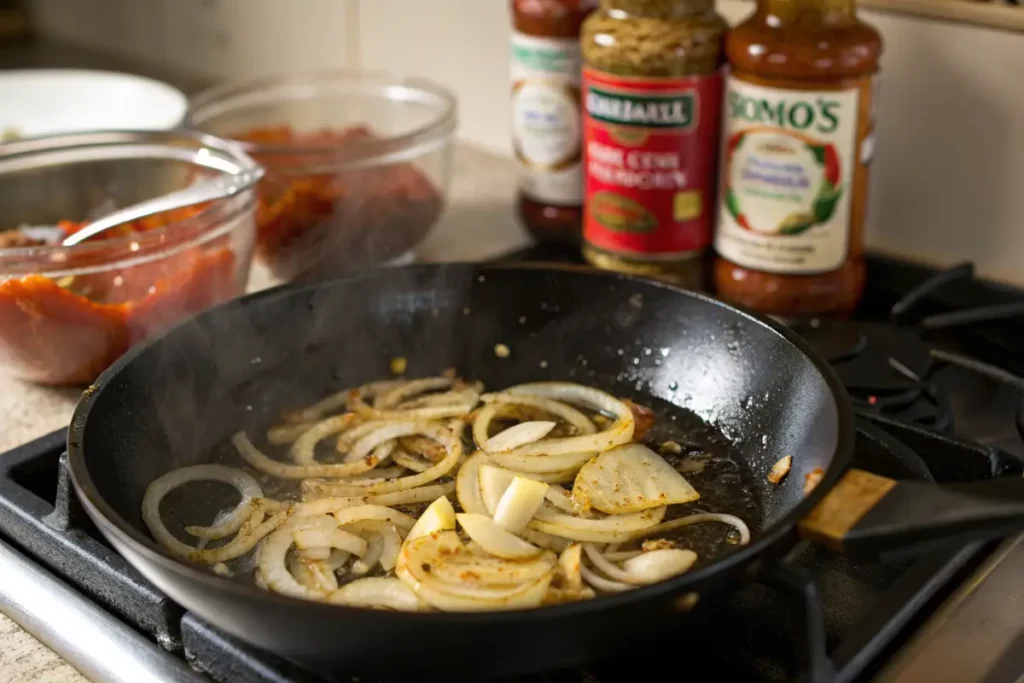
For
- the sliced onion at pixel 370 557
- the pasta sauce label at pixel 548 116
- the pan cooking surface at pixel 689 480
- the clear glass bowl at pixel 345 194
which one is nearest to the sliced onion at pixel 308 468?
the pan cooking surface at pixel 689 480

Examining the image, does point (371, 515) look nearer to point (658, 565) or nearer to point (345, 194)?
point (658, 565)

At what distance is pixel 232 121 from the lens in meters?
1.43

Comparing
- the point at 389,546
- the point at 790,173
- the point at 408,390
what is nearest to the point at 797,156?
the point at 790,173

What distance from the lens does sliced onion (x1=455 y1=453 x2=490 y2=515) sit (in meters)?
0.81

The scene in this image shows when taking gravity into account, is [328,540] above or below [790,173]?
below

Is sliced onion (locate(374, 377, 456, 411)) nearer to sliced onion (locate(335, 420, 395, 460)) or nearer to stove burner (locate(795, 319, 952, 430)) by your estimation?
sliced onion (locate(335, 420, 395, 460))

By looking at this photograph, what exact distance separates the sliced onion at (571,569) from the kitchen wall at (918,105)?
62 centimetres

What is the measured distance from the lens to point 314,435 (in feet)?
3.07

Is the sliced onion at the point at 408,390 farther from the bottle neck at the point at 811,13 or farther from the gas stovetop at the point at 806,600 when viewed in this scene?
the bottle neck at the point at 811,13

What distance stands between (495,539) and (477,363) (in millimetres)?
321

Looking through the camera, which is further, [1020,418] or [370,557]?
[1020,418]

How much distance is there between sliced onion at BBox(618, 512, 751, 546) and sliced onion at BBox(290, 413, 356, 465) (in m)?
0.27

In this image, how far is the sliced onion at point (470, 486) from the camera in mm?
811

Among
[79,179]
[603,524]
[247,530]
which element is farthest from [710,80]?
[79,179]
